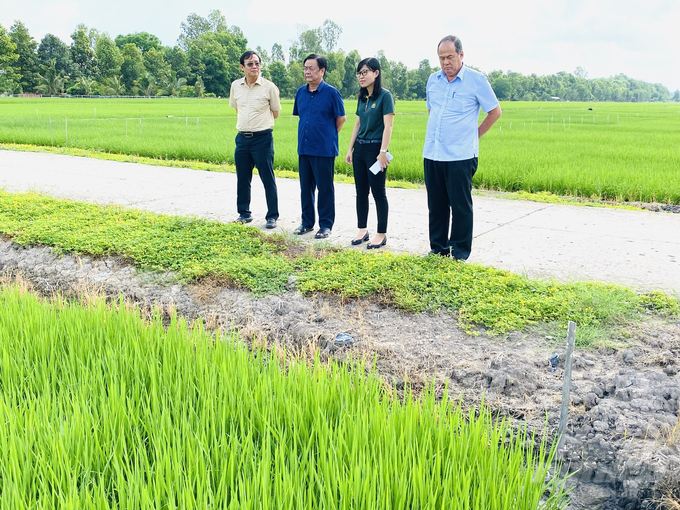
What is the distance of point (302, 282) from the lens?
467 cm

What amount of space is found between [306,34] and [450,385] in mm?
127763

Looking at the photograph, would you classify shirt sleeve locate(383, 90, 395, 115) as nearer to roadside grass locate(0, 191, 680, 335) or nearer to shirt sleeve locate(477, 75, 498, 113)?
shirt sleeve locate(477, 75, 498, 113)

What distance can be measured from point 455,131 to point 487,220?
2.46 m

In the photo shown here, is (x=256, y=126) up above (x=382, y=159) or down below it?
above

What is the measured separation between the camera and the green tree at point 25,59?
68.8 m

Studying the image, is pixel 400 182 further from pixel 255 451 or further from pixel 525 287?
pixel 255 451

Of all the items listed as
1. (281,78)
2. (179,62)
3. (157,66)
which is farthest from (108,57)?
(281,78)

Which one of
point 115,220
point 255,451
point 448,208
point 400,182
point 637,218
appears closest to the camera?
point 255,451

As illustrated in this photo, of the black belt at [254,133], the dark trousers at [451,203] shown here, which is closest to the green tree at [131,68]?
the black belt at [254,133]

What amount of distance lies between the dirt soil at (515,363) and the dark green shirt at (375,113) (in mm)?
1641

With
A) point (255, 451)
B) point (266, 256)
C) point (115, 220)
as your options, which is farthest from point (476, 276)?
point (115, 220)

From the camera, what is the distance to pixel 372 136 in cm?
539

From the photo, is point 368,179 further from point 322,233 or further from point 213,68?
point 213,68

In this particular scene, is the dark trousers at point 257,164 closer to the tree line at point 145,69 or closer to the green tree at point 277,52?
the tree line at point 145,69
